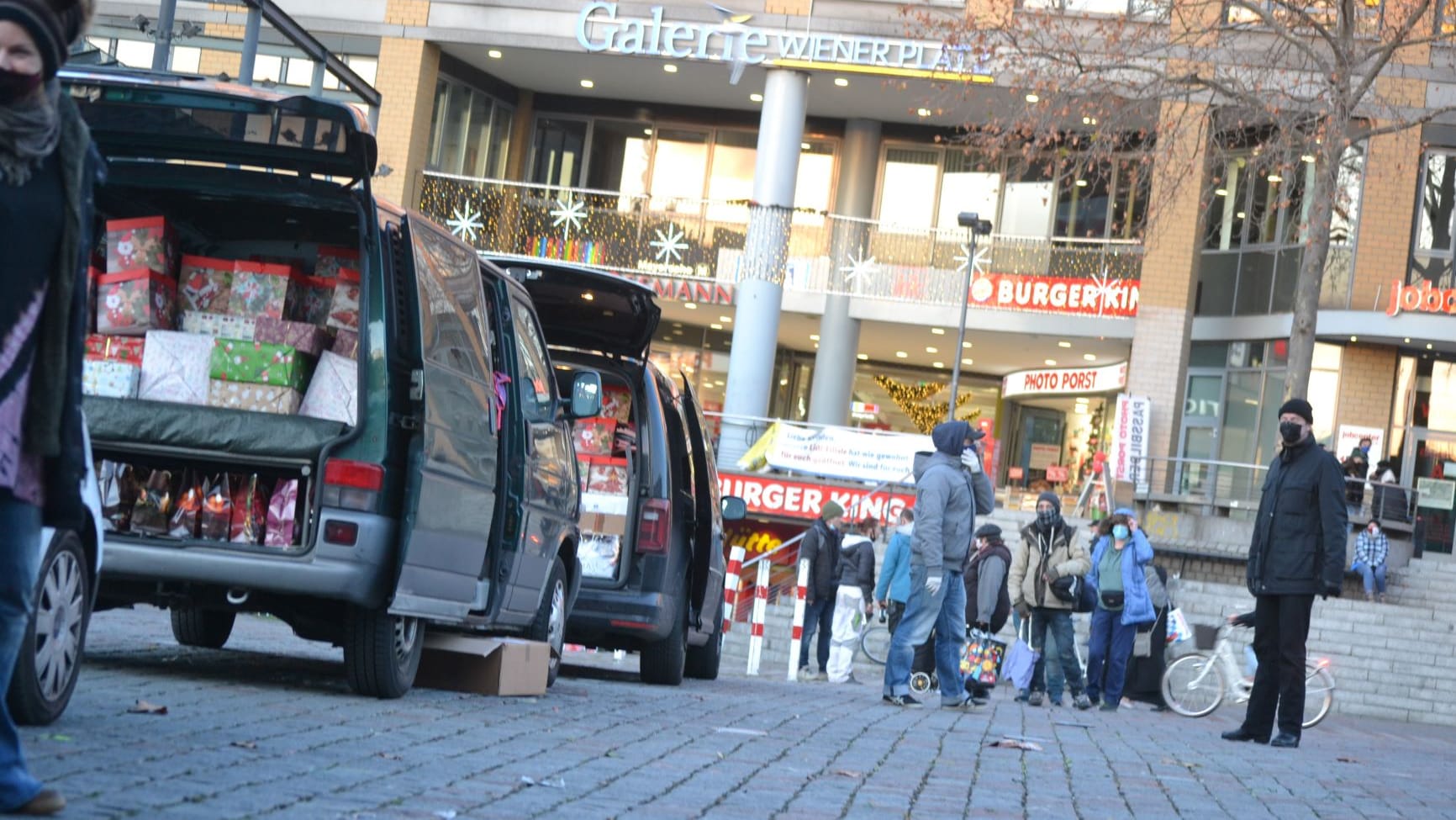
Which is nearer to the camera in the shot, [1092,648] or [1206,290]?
[1092,648]

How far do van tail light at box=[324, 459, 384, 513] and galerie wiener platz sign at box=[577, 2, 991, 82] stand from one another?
88.3 feet

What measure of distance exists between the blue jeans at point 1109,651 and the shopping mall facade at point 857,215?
1518cm

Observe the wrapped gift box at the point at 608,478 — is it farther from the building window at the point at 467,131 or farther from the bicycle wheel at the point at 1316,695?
the building window at the point at 467,131

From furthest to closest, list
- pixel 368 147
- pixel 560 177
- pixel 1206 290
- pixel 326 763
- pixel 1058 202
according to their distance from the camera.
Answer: pixel 560 177, pixel 1058 202, pixel 1206 290, pixel 368 147, pixel 326 763

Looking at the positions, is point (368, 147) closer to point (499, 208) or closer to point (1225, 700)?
point (1225, 700)

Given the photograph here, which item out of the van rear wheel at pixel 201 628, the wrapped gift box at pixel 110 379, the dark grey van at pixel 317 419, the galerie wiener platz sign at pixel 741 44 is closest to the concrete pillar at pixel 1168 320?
the galerie wiener platz sign at pixel 741 44

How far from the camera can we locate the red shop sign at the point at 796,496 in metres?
29.2


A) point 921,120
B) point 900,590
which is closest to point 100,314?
point 900,590

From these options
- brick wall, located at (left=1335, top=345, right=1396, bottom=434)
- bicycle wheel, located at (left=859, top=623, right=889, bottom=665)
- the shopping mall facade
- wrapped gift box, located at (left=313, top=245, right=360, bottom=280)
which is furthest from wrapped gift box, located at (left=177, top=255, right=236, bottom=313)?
brick wall, located at (left=1335, top=345, right=1396, bottom=434)

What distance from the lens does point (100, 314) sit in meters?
8.66

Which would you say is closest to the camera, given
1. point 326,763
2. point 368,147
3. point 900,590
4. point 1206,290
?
point 326,763

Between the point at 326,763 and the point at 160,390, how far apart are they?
2.83 metres

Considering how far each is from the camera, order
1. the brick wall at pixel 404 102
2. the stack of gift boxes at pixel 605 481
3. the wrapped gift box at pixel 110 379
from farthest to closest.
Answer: the brick wall at pixel 404 102
the stack of gift boxes at pixel 605 481
the wrapped gift box at pixel 110 379

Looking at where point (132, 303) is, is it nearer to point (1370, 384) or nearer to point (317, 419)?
point (317, 419)
